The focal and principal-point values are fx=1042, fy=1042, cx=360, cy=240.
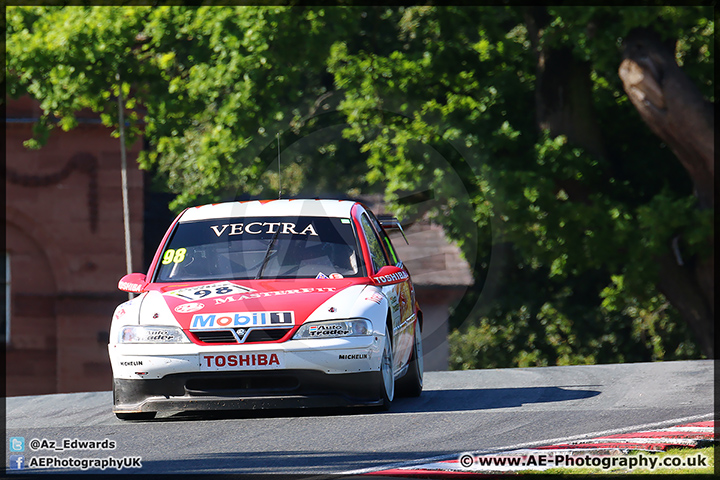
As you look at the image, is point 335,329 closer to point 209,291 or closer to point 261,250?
point 209,291

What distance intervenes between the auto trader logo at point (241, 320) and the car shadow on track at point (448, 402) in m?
1.19

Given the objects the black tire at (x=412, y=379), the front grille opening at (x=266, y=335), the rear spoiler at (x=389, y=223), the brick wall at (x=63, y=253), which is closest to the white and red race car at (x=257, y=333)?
the front grille opening at (x=266, y=335)

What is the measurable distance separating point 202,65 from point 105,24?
1.94m

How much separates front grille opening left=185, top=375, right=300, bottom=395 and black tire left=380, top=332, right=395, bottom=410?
0.73 m

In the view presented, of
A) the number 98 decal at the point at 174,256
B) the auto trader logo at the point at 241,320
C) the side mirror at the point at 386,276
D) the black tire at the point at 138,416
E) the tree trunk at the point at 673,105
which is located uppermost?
the tree trunk at the point at 673,105

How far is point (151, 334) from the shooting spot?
823 centimetres

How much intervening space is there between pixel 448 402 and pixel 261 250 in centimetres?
231

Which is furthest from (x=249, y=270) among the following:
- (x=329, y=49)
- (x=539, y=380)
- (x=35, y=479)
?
(x=329, y=49)

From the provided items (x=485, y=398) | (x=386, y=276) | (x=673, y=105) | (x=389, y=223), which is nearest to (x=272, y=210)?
(x=386, y=276)

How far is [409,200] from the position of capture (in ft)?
69.3

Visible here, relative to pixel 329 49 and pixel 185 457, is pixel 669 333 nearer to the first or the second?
pixel 329 49

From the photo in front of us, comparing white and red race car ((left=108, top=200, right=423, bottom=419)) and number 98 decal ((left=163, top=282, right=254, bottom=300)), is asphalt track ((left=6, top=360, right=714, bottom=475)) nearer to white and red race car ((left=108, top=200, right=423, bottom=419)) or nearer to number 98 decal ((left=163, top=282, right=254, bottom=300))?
white and red race car ((left=108, top=200, right=423, bottom=419))

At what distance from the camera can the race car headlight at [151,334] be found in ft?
26.8

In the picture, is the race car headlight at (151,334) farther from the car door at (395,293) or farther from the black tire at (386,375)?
the car door at (395,293)
